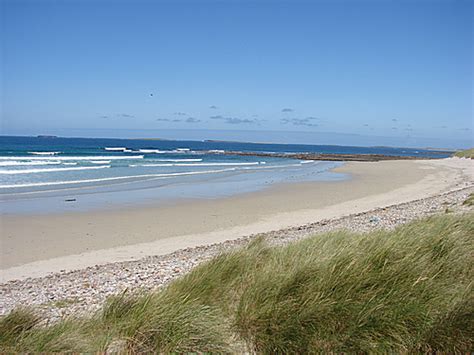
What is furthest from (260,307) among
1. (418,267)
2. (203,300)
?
(418,267)

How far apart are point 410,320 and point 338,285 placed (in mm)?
713

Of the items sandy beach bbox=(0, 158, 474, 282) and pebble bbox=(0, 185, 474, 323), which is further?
sandy beach bbox=(0, 158, 474, 282)

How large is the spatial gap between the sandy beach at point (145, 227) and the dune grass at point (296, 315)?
17.7ft

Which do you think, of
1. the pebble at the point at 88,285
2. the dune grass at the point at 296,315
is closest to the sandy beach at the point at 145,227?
the pebble at the point at 88,285

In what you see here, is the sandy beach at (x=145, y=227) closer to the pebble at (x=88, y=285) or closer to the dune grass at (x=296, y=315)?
the pebble at (x=88, y=285)

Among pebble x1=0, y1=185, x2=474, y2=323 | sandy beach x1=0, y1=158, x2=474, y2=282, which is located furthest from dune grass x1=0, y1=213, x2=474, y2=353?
sandy beach x1=0, y1=158, x2=474, y2=282

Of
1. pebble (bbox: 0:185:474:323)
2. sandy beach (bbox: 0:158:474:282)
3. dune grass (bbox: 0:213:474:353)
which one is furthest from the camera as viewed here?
sandy beach (bbox: 0:158:474:282)

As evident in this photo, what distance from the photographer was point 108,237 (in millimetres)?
11930

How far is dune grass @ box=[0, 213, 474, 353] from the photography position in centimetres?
365

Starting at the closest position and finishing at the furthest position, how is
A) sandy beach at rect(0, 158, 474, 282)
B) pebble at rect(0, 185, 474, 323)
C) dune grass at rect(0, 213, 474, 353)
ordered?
dune grass at rect(0, 213, 474, 353)
pebble at rect(0, 185, 474, 323)
sandy beach at rect(0, 158, 474, 282)

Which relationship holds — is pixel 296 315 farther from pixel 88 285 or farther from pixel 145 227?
pixel 145 227

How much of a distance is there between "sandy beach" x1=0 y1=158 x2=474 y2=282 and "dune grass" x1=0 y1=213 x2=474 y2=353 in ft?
17.7

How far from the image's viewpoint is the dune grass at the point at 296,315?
12.0 ft

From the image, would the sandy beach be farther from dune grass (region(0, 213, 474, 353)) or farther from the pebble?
dune grass (region(0, 213, 474, 353))
